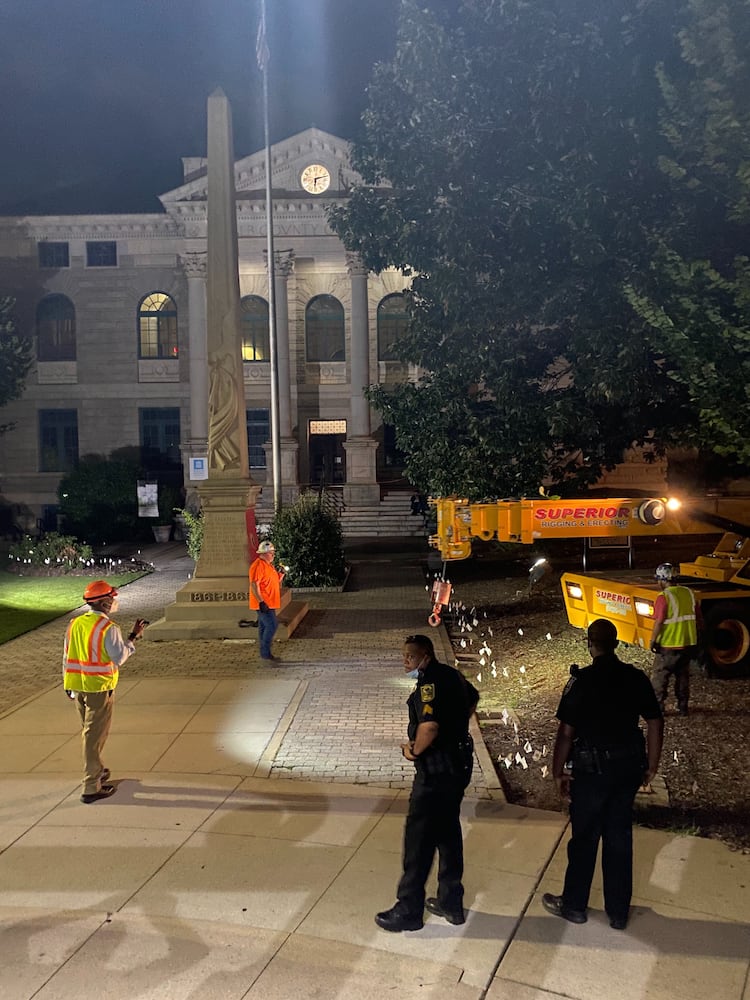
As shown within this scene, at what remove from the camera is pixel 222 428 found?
1373 cm

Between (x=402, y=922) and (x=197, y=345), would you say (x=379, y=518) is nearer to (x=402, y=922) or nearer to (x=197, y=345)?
(x=197, y=345)

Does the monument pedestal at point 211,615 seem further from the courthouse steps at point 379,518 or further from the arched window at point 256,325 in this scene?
the arched window at point 256,325

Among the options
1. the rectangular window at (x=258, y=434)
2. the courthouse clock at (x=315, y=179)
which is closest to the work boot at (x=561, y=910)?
the rectangular window at (x=258, y=434)

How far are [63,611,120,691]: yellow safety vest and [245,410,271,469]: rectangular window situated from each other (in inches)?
1349

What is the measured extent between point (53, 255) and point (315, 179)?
46.0 ft

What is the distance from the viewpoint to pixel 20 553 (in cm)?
2373

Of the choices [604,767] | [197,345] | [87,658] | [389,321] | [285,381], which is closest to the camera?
[604,767]

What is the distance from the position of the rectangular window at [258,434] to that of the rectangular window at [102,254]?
34.7 feet

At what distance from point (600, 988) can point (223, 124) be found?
44.0ft

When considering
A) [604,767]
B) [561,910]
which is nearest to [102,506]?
[561,910]

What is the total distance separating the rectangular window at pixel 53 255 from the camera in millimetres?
41188

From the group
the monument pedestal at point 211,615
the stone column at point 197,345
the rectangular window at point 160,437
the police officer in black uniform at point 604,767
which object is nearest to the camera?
the police officer in black uniform at point 604,767

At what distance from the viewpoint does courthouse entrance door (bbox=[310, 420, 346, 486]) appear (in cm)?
4156

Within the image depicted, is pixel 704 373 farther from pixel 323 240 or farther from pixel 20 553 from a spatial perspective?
pixel 323 240
